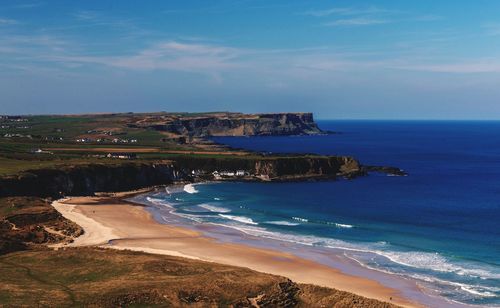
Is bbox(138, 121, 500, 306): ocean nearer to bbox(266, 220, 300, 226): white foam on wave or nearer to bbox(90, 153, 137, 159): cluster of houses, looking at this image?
bbox(266, 220, 300, 226): white foam on wave

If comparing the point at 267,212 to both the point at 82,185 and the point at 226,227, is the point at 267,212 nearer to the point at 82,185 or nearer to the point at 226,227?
the point at 226,227

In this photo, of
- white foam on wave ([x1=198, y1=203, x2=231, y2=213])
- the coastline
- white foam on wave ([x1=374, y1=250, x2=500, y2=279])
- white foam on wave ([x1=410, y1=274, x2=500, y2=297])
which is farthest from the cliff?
white foam on wave ([x1=410, y1=274, x2=500, y2=297])

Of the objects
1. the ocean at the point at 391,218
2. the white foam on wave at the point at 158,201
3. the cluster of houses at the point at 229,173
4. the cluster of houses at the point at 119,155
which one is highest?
the cluster of houses at the point at 119,155

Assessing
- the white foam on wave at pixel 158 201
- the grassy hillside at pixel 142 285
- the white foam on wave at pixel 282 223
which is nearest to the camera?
the grassy hillside at pixel 142 285

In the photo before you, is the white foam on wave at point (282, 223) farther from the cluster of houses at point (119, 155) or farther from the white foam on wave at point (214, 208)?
the cluster of houses at point (119, 155)

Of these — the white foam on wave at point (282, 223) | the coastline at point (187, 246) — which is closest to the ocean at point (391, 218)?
the white foam on wave at point (282, 223)

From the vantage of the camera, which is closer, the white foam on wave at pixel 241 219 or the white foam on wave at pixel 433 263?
the white foam on wave at pixel 433 263

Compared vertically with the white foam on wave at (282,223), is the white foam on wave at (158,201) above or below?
below
